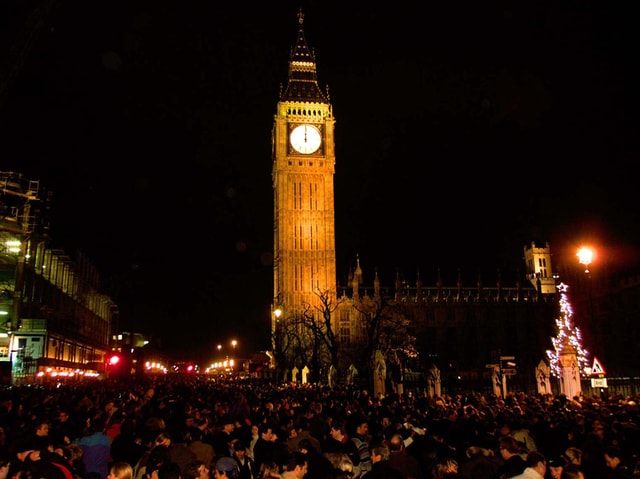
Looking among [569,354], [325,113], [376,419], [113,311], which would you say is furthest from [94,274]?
[376,419]

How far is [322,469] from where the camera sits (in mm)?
8289

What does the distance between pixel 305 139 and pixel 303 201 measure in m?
10.2

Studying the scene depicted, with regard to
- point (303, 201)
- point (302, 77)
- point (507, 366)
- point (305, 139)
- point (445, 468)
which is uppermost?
point (302, 77)

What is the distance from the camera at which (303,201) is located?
96.2 meters

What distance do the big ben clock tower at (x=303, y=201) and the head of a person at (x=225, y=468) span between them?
8225cm

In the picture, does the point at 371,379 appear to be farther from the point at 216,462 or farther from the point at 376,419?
the point at 216,462

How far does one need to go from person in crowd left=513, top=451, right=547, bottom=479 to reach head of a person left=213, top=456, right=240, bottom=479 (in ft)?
12.3

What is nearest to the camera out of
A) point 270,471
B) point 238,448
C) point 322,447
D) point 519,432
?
point 270,471

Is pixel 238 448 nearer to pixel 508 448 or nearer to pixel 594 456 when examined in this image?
pixel 508 448

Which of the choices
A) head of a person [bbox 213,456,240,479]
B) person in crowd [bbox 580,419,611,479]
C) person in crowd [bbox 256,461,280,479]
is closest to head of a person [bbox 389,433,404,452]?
person in crowd [bbox 256,461,280,479]

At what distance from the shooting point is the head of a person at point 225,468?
26.7ft

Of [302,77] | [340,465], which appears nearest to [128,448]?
[340,465]

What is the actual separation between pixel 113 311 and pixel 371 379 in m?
93.1

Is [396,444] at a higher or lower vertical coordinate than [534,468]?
higher
